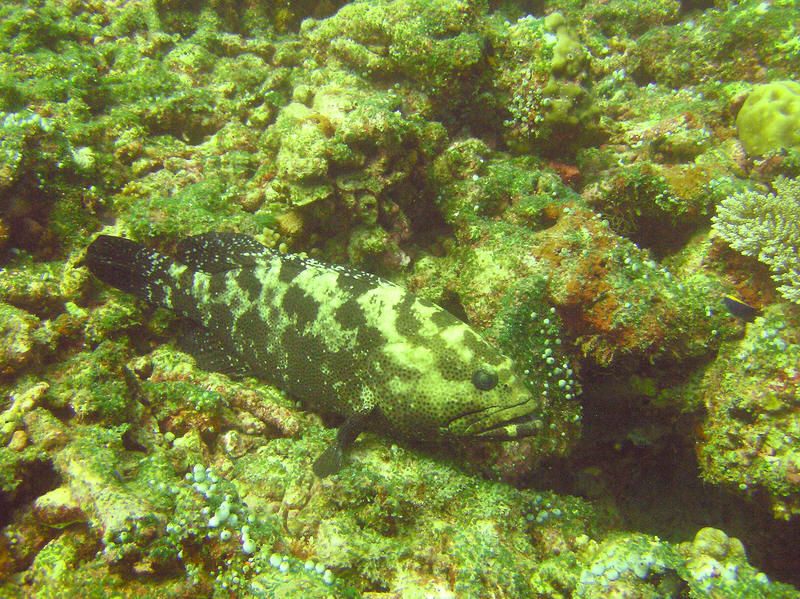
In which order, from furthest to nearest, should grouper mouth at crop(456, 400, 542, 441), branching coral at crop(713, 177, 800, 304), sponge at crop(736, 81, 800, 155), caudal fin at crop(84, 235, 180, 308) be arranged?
sponge at crop(736, 81, 800, 155) → branching coral at crop(713, 177, 800, 304) → caudal fin at crop(84, 235, 180, 308) → grouper mouth at crop(456, 400, 542, 441)

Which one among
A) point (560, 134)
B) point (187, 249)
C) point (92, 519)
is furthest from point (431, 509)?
point (560, 134)

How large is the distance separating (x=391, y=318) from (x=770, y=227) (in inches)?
166

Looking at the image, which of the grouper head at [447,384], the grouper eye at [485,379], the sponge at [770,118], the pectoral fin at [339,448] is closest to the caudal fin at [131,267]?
the pectoral fin at [339,448]

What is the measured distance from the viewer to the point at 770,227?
425 cm

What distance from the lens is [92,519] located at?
2.55 meters

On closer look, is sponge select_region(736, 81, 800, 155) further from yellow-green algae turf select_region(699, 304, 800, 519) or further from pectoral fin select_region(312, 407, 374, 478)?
pectoral fin select_region(312, 407, 374, 478)

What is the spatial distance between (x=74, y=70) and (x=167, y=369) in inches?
177

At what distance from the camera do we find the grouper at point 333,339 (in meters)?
3.37

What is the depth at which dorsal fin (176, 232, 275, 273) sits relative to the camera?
415 centimetres

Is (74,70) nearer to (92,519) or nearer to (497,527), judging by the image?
(92,519)

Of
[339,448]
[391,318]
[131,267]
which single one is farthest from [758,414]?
[131,267]

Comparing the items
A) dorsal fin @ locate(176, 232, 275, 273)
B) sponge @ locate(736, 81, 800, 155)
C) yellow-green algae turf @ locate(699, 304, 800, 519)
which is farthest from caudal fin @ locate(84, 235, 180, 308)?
sponge @ locate(736, 81, 800, 155)

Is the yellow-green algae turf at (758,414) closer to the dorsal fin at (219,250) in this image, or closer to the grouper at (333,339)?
the grouper at (333,339)

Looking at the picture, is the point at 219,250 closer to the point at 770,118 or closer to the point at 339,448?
the point at 339,448
